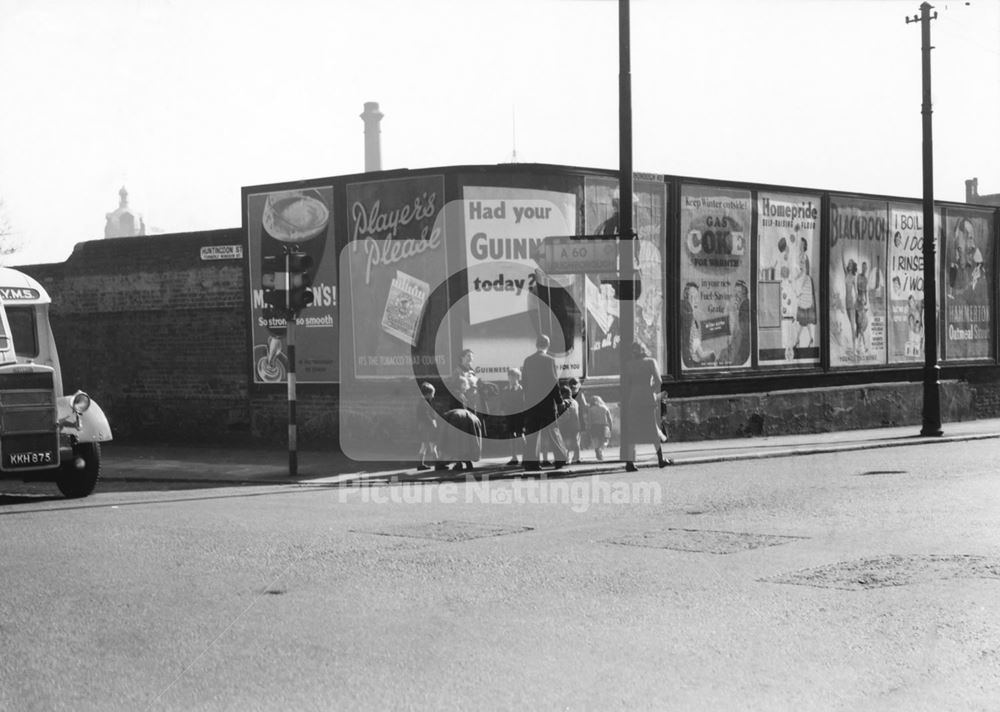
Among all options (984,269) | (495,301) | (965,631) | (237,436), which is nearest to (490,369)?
(495,301)

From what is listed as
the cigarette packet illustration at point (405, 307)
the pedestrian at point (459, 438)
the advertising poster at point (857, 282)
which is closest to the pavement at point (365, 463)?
the pedestrian at point (459, 438)

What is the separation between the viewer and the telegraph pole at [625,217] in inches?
704

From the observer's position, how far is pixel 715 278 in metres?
24.8

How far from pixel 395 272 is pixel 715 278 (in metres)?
7.08

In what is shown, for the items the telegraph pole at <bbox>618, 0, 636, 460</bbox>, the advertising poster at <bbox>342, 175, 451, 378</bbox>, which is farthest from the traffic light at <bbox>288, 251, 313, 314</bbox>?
the telegraph pole at <bbox>618, 0, 636, 460</bbox>

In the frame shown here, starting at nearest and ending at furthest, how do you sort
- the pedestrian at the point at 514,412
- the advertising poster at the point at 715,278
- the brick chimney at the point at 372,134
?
the pedestrian at the point at 514,412 → the advertising poster at the point at 715,278 → the brick chimney at the point at 372,134

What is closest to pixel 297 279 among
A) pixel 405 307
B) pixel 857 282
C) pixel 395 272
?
pixel 405 307

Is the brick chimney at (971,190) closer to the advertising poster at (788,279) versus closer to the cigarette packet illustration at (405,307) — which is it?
the advertising poster at (788,279)

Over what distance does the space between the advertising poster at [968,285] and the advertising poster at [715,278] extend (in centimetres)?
807

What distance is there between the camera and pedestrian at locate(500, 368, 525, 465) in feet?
60.5

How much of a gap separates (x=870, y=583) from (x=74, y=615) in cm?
521

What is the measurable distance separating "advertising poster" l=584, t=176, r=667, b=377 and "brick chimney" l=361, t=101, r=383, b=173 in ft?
123

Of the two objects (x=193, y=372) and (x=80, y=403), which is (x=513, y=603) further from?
(x=193, y=372)

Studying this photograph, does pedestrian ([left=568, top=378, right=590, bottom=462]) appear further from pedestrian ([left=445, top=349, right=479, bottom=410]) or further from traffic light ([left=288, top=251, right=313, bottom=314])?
traffic light ([left=288, top=251, right=313, bottom=314])
